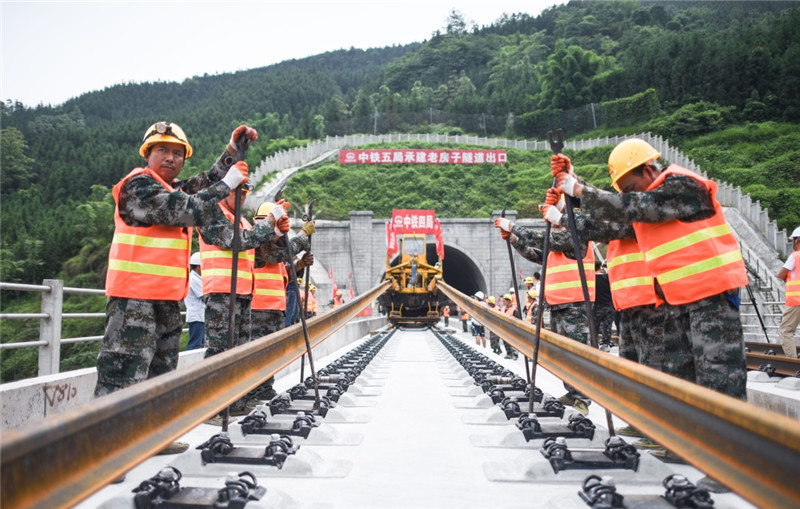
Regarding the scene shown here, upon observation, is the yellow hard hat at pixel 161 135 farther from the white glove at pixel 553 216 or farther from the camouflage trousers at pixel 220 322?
the white glove at pixel 553 216

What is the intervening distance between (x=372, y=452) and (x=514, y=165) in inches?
2331

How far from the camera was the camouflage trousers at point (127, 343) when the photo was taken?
3.30 meters

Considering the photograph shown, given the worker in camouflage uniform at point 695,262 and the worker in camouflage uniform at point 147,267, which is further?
the worker in camouflage uniform at point 147,267

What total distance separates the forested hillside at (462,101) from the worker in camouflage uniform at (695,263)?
1206 inches

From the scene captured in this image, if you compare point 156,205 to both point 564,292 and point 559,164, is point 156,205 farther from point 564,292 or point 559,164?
point 564,292

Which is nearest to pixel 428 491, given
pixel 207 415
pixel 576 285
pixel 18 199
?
pixel 207 415

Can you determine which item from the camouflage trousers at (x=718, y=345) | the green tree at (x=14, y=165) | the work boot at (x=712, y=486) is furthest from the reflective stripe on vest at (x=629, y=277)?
the green tree at (x=14, y=165)

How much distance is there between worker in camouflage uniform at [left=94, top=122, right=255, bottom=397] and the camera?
3.32 m

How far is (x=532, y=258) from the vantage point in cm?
675

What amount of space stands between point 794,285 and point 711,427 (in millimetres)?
8133

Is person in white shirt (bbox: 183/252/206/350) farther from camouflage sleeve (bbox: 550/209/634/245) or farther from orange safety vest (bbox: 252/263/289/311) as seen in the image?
camouflage sleeve (bbox: 550/209/634/245)

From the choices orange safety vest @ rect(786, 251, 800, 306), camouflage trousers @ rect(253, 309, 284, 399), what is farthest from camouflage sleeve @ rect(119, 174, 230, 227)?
orange safety vest @ rect(786, 251, 800, 306)

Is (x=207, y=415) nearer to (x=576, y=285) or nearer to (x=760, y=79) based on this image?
(x=576, y=285)

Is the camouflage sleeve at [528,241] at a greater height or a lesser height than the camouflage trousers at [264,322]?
greater
